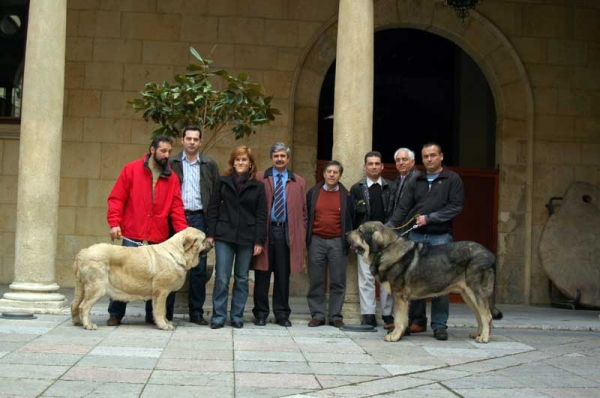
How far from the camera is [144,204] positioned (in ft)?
30.7

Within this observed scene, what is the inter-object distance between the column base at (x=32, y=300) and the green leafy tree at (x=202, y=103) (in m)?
2.24

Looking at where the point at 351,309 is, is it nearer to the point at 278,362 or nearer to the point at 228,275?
the point at 228,275

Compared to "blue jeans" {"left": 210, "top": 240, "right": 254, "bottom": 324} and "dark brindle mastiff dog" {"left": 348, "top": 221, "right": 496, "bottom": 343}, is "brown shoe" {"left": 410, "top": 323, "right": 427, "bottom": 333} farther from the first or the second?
"blue jeans" {"left": 210, "top": 240, "right": 254, "bottom": 324}

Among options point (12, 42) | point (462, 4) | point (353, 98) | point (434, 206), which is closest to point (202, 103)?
point (353, 98)

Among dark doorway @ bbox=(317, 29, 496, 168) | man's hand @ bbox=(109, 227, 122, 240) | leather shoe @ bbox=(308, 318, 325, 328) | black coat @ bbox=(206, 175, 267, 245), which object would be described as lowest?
leather shoe @ bbox=(308, 318, 325, 328)

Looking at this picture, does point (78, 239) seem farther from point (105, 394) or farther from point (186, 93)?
point (105, 394)

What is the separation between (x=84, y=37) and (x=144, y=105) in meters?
4.05

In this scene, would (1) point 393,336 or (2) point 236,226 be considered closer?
(1) point 393,336

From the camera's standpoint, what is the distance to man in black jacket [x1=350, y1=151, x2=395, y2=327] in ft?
32.8

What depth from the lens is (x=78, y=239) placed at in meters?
13.5

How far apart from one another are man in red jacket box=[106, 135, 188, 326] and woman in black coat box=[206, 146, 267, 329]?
0.43 meters

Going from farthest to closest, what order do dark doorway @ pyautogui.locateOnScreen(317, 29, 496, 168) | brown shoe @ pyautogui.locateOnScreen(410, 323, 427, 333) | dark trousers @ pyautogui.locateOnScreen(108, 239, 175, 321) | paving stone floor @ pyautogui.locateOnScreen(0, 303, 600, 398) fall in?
1. dark doorway @ pyautogui.locateOnScreen(317, 29, 496, 168)
2. brown shoe @ pyautogui.locateOnScreen(410, 323, 427, 333)
3. dark trousers @ pyautogui.locateOnScreen(108, 239, 175, 321)
4. paving stone floor @ pyautogui.locateOnScreen(0, 303, 600, 398)

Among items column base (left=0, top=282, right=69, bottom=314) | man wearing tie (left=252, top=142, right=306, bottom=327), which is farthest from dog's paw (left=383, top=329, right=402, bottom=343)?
column base (left=0, top=282, right=69, bottom=314)

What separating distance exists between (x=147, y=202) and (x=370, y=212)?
2483mm
